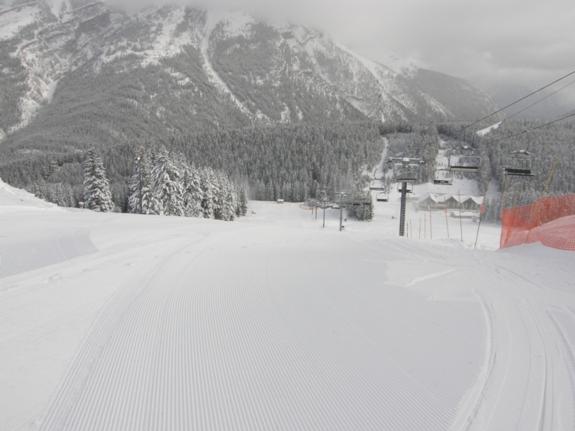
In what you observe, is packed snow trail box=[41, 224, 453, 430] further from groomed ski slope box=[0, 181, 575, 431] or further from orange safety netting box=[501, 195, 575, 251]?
orange safety netting box=[501, 195, 575, 251]

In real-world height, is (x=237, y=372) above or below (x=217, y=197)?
below

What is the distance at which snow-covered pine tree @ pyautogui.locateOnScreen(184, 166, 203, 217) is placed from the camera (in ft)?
138

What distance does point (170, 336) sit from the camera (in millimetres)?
5227

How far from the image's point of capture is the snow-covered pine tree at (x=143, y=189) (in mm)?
36938

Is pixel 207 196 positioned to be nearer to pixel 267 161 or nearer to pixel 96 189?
pixel 96 189

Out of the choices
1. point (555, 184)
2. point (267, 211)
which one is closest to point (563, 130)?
point (555, 184)

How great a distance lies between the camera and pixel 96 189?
40.7 metres

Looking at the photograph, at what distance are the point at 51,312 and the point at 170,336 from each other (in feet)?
7.41

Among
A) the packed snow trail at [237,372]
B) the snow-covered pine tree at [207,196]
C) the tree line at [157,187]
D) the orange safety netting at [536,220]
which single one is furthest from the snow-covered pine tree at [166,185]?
the packed snow trail at [237,372]

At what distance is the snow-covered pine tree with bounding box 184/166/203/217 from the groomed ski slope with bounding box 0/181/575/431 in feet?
108

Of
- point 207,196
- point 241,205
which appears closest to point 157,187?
point 207,196

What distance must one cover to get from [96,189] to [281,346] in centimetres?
4231

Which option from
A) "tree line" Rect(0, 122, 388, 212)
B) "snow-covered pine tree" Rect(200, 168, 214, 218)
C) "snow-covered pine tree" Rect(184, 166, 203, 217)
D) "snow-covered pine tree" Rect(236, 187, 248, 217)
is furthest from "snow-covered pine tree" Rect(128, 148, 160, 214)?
"tree line" Rect(0, 122, 388, 212)

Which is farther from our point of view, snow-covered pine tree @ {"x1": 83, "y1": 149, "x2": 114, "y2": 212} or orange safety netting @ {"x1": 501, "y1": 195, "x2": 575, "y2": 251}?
snow-covered pine tree @ {"x1": 83, "y1": 149, "x2": 114, "y2": 212}
